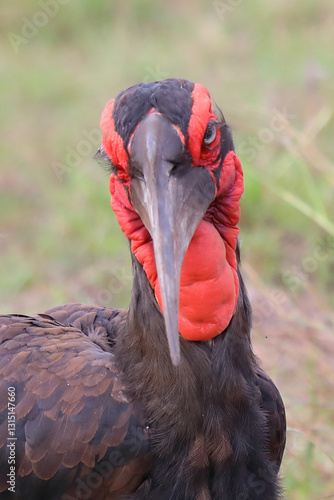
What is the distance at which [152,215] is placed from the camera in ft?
6.20

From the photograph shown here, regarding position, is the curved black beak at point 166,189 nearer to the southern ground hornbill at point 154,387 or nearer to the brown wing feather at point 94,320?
the southern ground hornbill at point 154,387

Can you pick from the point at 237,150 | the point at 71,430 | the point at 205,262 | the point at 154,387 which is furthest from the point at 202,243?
the point at 237,150

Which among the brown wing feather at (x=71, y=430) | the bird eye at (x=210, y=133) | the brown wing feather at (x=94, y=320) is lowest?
the brown wing feather at (x=71, y=430)

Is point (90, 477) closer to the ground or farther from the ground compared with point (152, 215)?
closer to the ground

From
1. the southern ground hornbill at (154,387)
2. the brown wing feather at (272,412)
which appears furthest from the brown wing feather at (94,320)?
the brown wing feather at (272,412)

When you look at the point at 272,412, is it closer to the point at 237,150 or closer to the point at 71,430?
the point at 71,430

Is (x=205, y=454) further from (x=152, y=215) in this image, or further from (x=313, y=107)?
(x=313, y=107)

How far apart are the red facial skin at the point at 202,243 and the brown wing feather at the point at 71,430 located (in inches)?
12.3

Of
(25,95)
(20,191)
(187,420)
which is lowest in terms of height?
(187,420)

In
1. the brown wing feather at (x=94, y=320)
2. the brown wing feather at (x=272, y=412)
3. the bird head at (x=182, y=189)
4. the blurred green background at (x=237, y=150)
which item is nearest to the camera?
the bird head at (x=182, y=189)

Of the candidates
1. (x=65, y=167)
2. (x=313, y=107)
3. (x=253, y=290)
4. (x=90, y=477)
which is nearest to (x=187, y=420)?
(x=90, y=477)

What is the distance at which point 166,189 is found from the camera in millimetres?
1920

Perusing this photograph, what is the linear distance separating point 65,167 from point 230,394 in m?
4.04

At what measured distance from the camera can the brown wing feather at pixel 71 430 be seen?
226 centimetres
